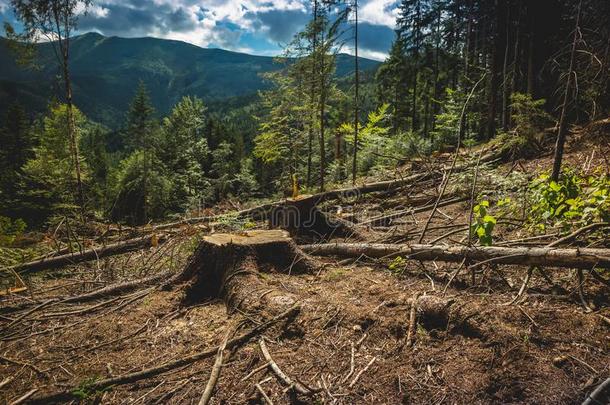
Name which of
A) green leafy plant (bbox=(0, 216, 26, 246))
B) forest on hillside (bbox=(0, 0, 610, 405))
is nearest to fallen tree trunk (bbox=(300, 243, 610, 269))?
forest on hillside (bbox=(0, 0, 610, 405))

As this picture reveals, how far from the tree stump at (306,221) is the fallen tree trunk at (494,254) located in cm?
125

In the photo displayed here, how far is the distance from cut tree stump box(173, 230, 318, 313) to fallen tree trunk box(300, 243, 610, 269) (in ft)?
3.33

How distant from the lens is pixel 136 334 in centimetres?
386

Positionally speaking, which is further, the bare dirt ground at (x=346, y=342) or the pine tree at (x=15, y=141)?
the pine tree at (x=15, y=141)

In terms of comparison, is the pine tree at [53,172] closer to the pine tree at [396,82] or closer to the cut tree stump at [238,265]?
the cut tree stump at [238,265]

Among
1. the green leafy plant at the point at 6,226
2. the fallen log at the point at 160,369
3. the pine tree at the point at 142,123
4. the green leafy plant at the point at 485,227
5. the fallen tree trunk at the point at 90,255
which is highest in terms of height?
the pine tree at the point at 142,123

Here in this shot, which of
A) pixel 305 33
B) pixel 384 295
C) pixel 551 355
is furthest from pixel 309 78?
pixel 551 355

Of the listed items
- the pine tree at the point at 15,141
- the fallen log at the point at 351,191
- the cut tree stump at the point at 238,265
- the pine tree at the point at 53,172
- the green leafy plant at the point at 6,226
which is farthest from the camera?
the pine tree at the point at 15,141

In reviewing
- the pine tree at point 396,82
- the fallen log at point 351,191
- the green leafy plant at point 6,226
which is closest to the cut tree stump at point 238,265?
the green leafy plant at point 6,226

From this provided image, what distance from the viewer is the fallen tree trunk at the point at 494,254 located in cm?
330

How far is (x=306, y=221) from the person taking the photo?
709 centimetres

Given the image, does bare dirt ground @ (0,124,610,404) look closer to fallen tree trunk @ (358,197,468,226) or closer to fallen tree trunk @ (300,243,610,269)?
fallen tree trunk @ (300,243,610,269)

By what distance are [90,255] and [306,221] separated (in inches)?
222

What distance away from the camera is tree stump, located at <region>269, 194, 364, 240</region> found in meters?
6.88
